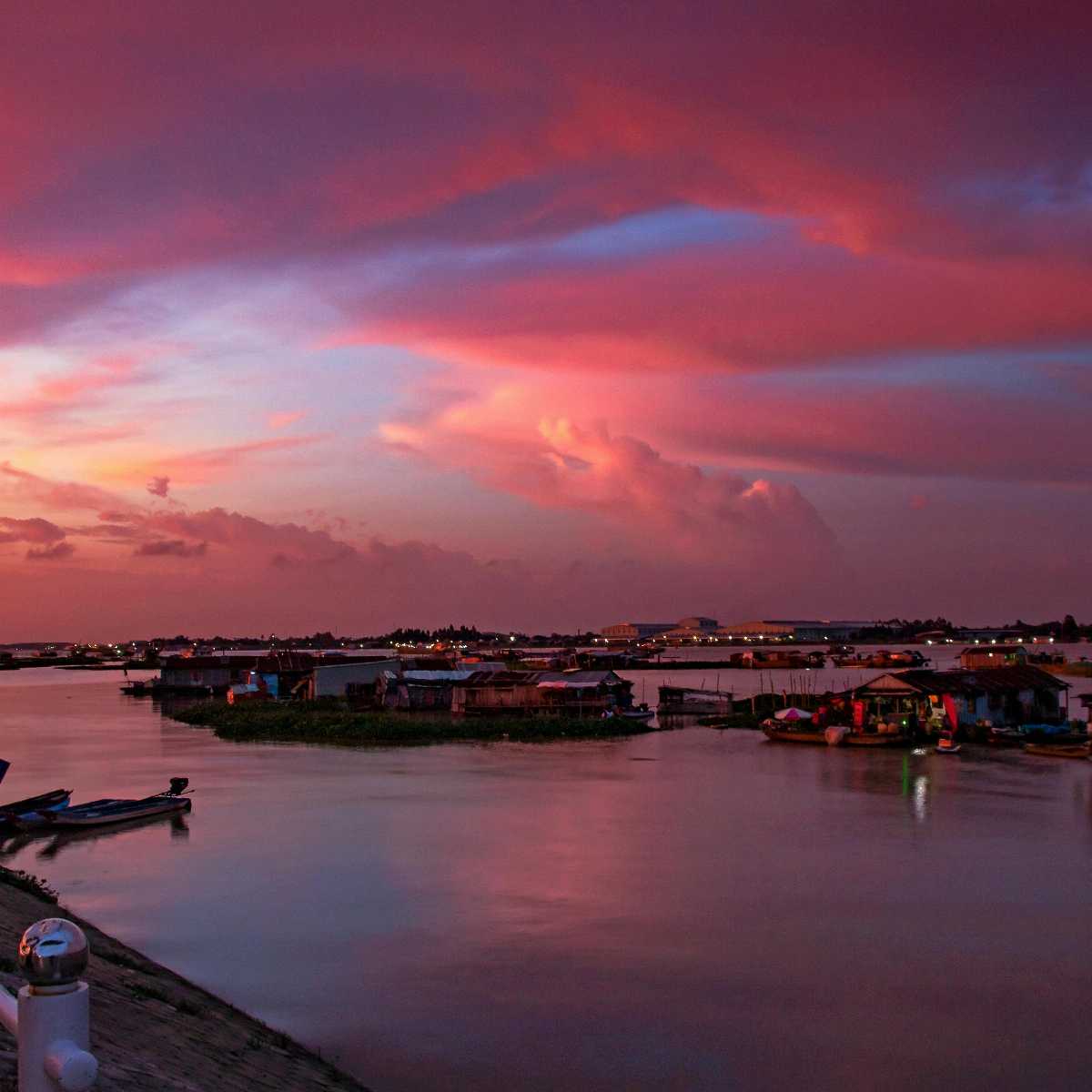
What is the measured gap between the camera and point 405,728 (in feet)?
168

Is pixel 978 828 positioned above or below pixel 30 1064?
below

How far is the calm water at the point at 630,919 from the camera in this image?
12773 millimetres

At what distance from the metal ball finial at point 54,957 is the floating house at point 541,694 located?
183 feet

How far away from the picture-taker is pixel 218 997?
45.5 feet

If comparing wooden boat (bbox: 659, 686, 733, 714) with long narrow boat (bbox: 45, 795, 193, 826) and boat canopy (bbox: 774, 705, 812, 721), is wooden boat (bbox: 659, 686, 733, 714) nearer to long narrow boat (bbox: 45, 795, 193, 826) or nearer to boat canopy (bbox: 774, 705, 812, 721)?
boat canopy (bbox: 774, 705, 812, 721)

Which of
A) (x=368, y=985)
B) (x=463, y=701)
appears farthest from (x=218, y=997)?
(x=463, y=701)

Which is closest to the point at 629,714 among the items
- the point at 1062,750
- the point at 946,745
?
the point at 946,745

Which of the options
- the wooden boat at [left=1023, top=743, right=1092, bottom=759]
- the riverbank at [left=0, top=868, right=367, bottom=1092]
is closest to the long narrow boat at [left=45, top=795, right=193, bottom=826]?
the riverbank at [left=0, top=868, right=367, bottom=1092]

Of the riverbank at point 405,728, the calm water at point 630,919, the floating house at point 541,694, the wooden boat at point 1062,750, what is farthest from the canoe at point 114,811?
the floating house at point 541,694

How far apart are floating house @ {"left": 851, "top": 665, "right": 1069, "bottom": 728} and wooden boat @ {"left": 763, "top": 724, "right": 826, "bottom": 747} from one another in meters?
2.48

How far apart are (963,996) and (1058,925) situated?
4.65 metres

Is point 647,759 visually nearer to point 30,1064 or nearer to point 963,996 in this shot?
point 963,996

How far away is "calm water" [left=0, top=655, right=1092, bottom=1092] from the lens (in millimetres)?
12773

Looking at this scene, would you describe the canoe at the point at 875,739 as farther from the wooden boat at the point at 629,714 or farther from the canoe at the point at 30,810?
the canoe at the point at 30,810
